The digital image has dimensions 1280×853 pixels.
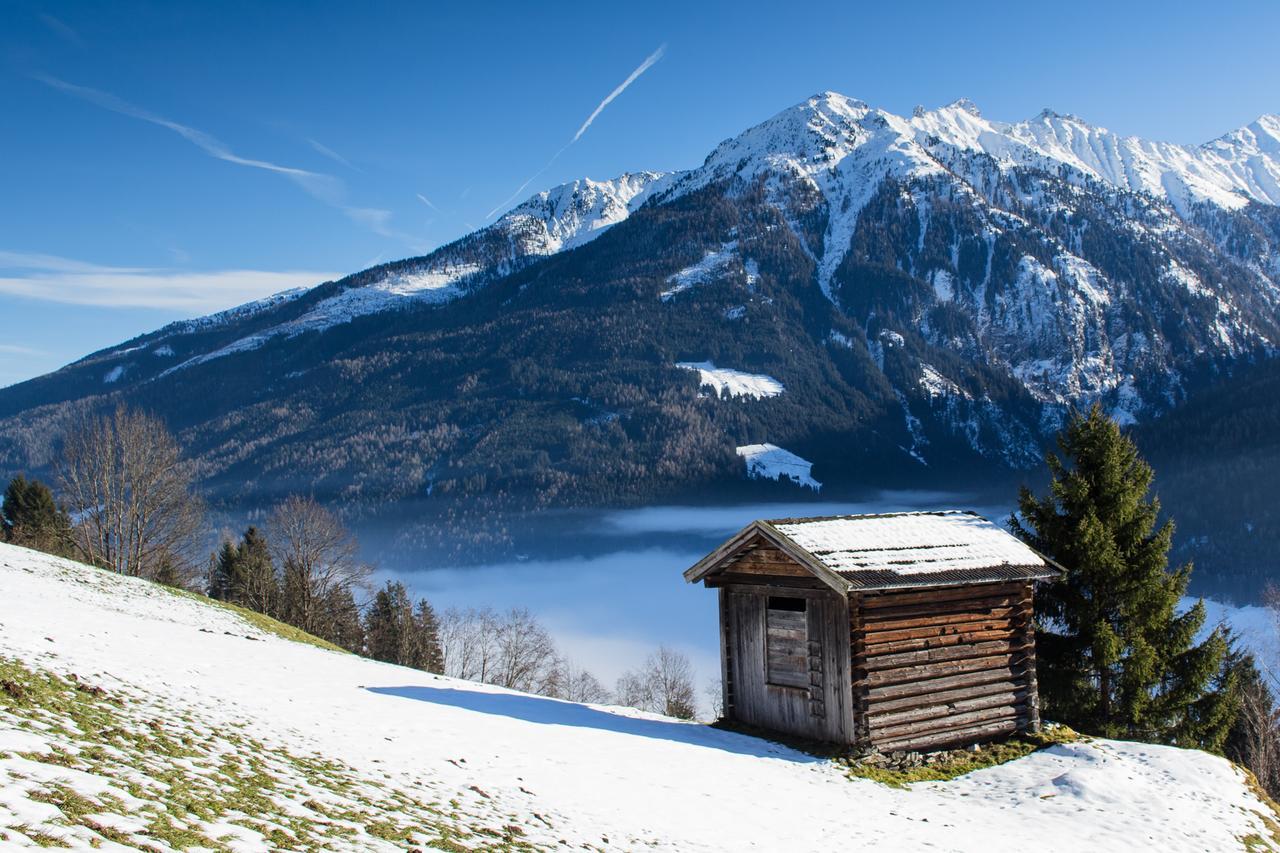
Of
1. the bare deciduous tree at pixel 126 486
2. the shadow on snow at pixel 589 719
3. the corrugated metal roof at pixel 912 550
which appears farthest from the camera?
the bare deciduous tree at pixel 126 486

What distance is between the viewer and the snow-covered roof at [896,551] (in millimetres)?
20250

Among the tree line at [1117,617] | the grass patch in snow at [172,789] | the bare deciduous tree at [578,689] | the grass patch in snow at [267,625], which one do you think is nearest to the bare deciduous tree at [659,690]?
the bare deciduous tree at [578,689]

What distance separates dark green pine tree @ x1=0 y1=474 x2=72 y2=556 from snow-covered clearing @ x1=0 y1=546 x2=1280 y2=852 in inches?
1450

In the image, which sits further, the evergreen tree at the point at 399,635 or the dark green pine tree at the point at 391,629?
the evergreen tree at the point at 399,635

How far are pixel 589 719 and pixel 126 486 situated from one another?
35958 mm

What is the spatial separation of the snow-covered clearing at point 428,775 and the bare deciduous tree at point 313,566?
28056 millimetres

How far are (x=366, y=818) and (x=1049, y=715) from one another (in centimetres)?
2114

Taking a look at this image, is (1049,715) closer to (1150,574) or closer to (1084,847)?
(1150,574)

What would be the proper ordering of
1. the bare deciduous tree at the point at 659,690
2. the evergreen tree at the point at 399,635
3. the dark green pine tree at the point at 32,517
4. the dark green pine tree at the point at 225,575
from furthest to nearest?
the bare deciduous tree at the point at 659,690
the dark green pine tree at the point at 225,575
the evergreen tree at the point at 399,635
the dark green pine tree at the point at 32,517

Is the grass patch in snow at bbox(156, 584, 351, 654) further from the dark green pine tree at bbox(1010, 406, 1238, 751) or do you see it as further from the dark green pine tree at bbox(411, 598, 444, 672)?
the dark green pine tree at bbox(411, 598, 444, 672)

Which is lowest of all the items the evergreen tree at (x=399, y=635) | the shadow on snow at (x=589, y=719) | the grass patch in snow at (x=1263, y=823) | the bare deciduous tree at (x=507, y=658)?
the bare deciduous tree at (x=507, y=658)

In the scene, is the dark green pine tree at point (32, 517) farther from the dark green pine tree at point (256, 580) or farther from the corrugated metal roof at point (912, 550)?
the corrugated metal roof at point (912, 550)

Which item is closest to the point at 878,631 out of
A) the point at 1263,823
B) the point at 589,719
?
the point at 589,719

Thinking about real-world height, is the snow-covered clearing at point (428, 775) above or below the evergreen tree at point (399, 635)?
above
